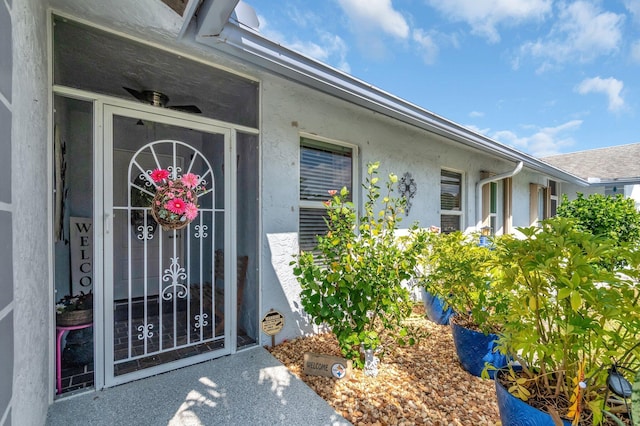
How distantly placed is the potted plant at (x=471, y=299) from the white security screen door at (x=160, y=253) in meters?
2.11

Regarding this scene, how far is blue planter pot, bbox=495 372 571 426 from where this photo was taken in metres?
1.33

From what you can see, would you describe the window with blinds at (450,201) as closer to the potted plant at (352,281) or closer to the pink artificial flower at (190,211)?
the potted plant at (352,281)

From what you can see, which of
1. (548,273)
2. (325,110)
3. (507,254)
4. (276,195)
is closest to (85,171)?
(276,195)

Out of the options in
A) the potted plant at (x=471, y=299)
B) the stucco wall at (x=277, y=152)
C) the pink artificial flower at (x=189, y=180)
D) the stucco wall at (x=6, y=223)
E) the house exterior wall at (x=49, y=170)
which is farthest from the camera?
the pink artificial flower at (x=189, y=180)

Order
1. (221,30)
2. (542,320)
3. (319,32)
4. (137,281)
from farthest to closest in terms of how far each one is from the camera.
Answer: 1. (319,32)
2. (137,281)
3. (221,30)
4. (542,320)

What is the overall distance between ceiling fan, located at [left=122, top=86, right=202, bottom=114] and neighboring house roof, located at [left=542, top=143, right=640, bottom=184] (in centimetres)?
1135

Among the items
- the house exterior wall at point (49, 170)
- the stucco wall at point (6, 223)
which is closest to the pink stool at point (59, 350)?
the house exterior wall at point (49, 170)

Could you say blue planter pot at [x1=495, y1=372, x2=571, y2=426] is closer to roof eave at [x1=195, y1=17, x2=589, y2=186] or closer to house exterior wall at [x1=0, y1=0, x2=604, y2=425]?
house exterior wall at [x1=0, y1=0, x2=604, y2=425]

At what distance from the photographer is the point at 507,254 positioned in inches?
65.6

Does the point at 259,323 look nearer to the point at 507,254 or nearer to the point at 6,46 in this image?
the point at 507,254

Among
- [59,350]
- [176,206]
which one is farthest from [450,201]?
[59,350]

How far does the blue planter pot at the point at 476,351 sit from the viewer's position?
2484mm

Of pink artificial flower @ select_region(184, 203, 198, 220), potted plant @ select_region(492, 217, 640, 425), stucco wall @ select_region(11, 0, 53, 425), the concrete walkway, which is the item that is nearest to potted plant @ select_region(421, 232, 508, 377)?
potted plant @ select_region(492, 217, 640, 425)

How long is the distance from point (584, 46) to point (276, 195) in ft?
25.8
